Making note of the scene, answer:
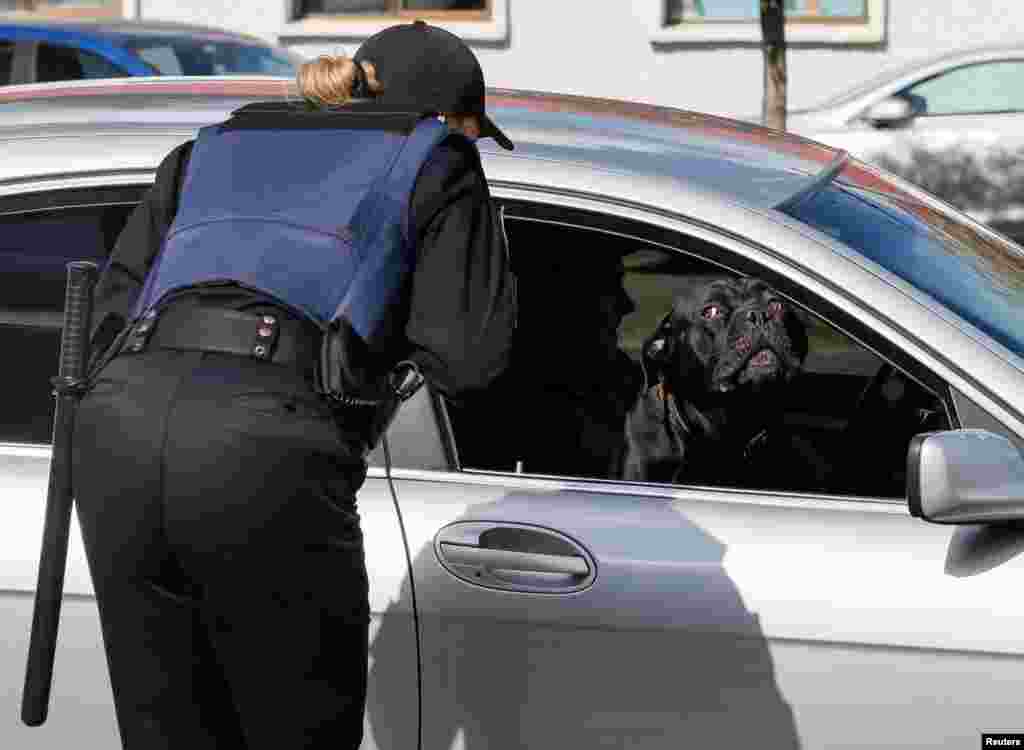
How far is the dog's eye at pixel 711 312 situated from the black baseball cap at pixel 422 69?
863mm

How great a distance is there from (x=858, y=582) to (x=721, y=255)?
0.54 metres

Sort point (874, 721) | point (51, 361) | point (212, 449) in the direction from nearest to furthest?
point (212, 449)
point (874, 721)
point (51, 361)

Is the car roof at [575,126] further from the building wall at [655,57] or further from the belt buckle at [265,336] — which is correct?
the building wall at [655,57]

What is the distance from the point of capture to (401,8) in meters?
19.0

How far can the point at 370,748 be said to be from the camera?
285 centimetres

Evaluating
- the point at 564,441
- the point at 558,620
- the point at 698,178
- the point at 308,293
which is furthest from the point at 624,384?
the point at 308,293

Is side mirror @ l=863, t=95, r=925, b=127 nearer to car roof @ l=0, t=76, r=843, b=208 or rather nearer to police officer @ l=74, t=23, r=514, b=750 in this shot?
car roof @ l=0, t=76, r=843, b=208

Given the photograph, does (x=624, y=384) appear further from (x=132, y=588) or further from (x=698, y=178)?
(x=132, y=588)

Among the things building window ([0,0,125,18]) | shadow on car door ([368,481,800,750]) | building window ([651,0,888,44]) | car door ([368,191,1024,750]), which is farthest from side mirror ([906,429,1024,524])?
building window ([0,0,125,18])

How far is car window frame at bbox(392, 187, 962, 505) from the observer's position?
2.83 meters

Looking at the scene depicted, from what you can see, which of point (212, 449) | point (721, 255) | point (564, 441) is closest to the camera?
point (212, 449)

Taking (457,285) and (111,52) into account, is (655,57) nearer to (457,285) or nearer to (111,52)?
(111,52)

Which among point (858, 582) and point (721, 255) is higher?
point (721, 255)


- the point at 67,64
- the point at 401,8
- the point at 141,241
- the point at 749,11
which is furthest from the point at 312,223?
the point at 401,8
